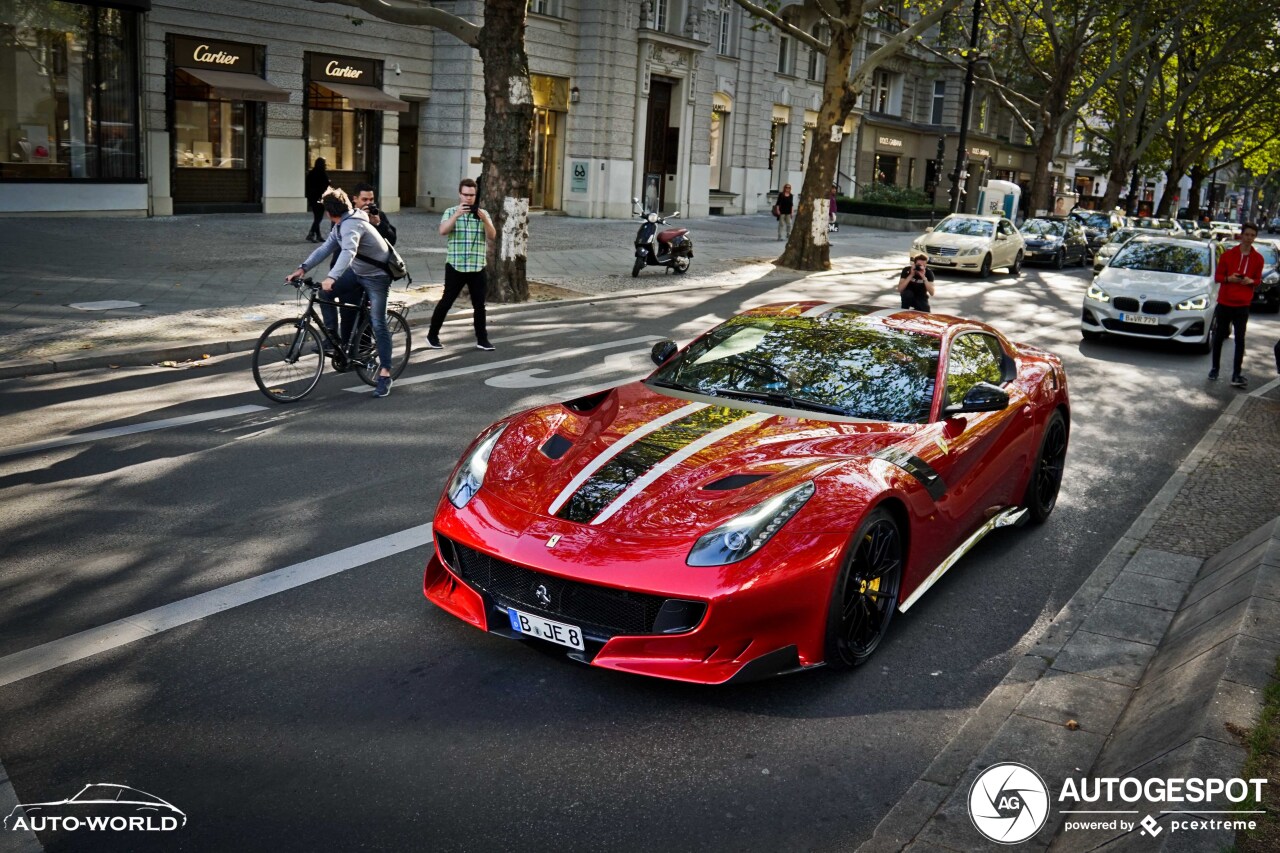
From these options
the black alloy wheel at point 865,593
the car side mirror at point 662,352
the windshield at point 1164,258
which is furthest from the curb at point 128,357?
the windshield at point 1164,258

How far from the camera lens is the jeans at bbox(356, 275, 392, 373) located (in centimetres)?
1031

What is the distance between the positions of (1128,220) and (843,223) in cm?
1051

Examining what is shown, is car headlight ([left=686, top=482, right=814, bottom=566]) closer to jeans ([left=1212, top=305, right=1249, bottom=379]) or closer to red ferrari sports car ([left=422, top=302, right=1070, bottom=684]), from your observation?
red ferrari sports car ([left=422, top=302, right=1070, bottom=684])

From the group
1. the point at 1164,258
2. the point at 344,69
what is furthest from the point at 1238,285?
the point at 344,69

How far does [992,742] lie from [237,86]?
88.3 ft

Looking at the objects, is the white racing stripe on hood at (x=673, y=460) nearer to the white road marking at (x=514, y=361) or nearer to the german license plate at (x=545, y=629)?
the german license plate at (x=545, y=629)

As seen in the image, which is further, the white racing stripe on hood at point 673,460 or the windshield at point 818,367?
the windshield at point 818,367

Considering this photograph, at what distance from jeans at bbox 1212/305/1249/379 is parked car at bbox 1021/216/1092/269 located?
19505 mm

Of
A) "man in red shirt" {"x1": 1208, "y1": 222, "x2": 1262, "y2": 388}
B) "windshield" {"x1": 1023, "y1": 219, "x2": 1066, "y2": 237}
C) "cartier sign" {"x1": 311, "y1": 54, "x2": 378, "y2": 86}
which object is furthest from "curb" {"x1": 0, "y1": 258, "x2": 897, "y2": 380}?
"windshield" {"x1": 1023, "y1": 219, "x2": 1066, "y2": 237}

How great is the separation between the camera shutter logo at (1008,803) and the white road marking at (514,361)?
751 cm

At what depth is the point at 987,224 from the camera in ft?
96.1

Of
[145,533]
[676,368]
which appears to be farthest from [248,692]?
[676,368]

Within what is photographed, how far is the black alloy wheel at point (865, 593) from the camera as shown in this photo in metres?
4.90

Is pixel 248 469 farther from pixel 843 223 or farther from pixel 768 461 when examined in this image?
pixel 843 223
